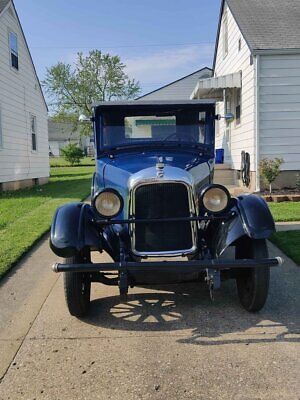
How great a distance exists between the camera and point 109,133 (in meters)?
5.38

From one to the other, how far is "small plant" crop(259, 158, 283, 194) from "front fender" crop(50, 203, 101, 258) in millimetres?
7448

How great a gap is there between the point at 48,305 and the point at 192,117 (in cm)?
274

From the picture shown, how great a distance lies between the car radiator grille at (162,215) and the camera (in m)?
4.17

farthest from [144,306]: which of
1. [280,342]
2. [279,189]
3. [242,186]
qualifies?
[242,186]

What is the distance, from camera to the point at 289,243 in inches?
263

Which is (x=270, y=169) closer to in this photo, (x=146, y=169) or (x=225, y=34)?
(x=146, y=169)

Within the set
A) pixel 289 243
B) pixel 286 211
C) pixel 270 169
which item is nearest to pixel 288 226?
pixel 286 211

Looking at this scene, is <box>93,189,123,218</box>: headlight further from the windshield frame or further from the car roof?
the car roof

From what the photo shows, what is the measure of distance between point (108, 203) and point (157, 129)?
168 cm

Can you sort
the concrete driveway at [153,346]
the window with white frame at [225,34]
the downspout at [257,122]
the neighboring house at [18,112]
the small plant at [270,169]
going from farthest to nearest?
the window with white frame at [225,34] < the neighboring house at [18,112] < the downspout at [257,122] < the small plant at [270,169] < the concrete driveway at [153,346]

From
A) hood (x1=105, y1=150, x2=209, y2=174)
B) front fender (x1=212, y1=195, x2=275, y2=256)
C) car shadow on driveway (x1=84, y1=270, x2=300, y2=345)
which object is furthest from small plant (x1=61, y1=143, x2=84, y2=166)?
front fender (x1=212, y1=195, x2=275, y2=256)

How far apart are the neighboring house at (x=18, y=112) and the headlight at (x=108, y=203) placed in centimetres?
1047

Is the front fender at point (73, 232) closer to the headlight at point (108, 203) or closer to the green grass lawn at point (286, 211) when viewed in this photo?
the headlight at point (108, 203)

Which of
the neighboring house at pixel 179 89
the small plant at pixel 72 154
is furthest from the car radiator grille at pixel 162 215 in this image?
the small plant at pixel 72 154
